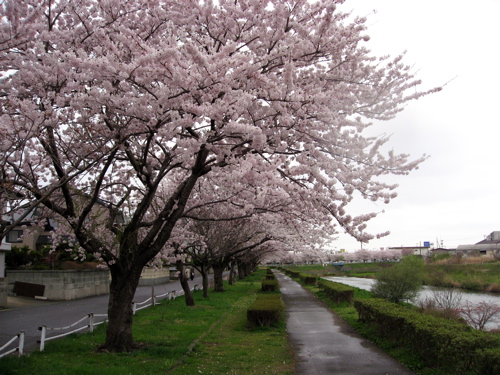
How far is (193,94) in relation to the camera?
683 cm

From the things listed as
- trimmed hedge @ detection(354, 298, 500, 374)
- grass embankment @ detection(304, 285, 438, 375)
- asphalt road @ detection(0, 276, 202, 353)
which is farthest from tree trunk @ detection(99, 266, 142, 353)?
trimmed hedge @ detection(354, 298, 500, 374)

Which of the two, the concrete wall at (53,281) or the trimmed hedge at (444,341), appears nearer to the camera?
the trimmed hedge at (444,341)

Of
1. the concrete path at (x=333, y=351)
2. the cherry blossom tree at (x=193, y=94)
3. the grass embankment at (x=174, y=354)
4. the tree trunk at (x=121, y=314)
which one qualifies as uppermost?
the cherry blossom tree at (x=193, y=94)

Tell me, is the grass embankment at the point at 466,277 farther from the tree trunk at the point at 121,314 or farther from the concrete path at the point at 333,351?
the tree trunk at the point at 121,314

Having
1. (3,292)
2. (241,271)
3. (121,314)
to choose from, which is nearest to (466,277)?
(241,271)

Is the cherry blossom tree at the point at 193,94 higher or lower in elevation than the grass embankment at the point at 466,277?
higher

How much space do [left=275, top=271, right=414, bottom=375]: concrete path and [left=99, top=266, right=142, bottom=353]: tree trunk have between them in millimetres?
3847

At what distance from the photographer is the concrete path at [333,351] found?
839cm

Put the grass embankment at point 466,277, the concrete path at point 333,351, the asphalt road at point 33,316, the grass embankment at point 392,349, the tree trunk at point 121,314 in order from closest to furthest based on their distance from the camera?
the grass embankment at point 392,349 < the concrete path at point 333,351 < the tree trunk at point 121,314 < the asphalt road at point 33,316 < the grass embankment at point 466,277

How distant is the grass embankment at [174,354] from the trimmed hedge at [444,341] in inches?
108

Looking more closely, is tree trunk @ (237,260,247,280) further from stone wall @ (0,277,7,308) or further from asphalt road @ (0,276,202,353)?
stone wall @ (0,277,7,308)

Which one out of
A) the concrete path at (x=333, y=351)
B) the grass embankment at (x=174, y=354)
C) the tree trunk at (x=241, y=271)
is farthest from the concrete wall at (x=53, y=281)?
the tree trunk at (x=241, y=271)

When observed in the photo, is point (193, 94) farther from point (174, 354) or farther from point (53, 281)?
point (53, 281)

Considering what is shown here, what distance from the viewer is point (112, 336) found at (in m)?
9.24
